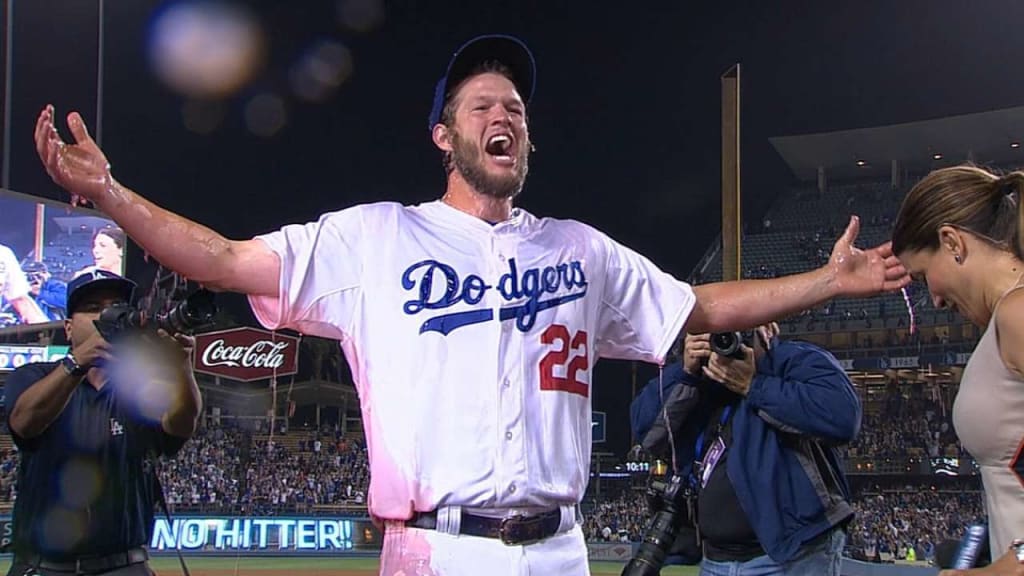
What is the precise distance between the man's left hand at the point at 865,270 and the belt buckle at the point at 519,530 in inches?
45.3

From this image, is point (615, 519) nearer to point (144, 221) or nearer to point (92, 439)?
point (92, 439)

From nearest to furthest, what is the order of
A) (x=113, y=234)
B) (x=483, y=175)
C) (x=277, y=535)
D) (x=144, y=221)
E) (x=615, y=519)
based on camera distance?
(x=144, y=221), (x=483, y=175), (x=113, y=234), (x=277, y=535), (x=615, y=519)

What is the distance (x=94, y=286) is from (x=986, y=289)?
351cm

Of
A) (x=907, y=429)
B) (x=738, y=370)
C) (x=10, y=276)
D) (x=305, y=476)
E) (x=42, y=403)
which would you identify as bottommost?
(x=305, y=476)

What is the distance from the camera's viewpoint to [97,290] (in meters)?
4.48

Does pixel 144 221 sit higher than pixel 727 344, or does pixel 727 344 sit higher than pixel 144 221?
pixel 144 221

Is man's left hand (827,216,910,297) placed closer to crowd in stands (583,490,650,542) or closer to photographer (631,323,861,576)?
photographer (631,323,861,576)

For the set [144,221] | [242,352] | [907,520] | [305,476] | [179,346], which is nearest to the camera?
[144,221]

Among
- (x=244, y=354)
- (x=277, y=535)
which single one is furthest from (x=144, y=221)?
(x=244, y=354)

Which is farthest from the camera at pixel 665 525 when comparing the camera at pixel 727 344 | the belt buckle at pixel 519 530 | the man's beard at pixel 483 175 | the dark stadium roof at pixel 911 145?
the dark stadium roof at pixel 911 145

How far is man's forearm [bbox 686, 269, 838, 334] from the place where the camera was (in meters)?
3.01

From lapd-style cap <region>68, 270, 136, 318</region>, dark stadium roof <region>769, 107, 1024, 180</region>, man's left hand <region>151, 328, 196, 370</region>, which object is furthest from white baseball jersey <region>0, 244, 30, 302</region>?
dark stadium roof <region>769, 107, 1024, 180</region>

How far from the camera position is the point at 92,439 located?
14.5ft

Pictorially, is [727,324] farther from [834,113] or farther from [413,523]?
[834,113]
